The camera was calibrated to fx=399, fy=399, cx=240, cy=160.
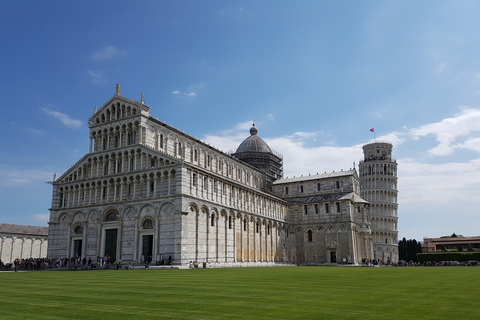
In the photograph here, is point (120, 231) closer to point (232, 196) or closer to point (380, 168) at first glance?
point (232, 196)

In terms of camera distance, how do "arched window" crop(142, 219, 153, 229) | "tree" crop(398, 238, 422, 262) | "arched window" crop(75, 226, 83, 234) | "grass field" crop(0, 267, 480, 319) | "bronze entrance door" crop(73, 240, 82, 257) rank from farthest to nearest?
"tree" crop(398, 238, 422, 262) → "arched window" crop(75, 226, 83, 234) → "bronze entrance door" crop(73, 240, 82, 257) → "arched window" crop(142, 219, 153, 229) → "grass field" crop(0, 267, 480, 319)

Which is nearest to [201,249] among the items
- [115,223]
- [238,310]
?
[115,223]

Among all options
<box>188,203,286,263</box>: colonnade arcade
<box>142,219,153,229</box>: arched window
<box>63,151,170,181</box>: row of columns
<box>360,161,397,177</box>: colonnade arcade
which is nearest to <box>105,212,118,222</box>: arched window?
<box>142,219,153,229</box>: arched window

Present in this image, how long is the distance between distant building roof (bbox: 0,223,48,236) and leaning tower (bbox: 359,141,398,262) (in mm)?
75216

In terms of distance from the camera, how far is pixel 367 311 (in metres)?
9.93

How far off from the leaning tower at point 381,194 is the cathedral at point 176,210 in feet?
94.7

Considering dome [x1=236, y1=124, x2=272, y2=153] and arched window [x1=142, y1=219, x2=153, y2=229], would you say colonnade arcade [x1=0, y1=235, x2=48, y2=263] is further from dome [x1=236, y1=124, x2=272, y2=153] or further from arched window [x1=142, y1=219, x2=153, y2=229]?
dome [x1=236, y1=124, x2=272, y2=153]

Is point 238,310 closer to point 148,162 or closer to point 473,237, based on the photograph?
point 148,162

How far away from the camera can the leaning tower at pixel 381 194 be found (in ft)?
327

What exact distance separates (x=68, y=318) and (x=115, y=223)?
1605 inches

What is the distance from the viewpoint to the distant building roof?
70.9 metres

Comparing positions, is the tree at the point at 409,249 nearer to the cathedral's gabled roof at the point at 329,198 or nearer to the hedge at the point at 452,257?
the hedge at the point at 452,257

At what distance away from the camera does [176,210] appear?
143ft

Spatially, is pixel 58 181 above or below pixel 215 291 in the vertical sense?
above
